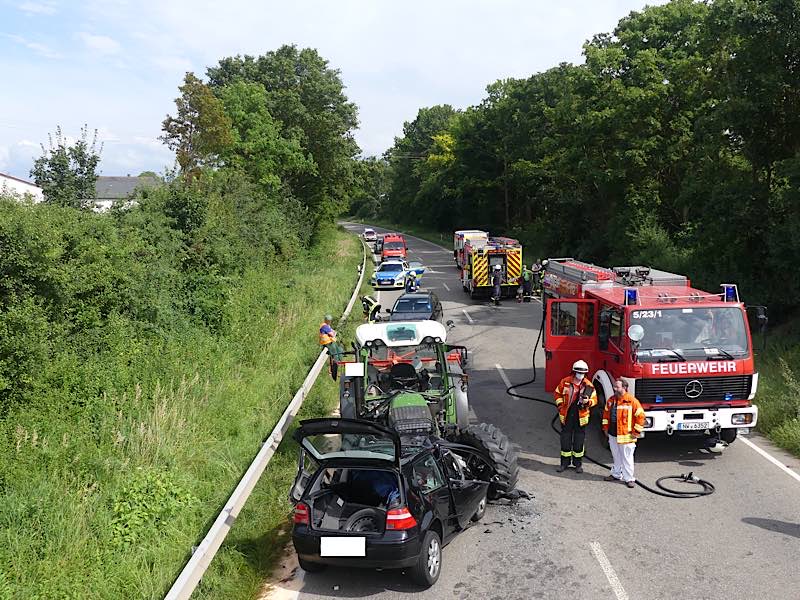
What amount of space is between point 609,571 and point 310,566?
311 cm

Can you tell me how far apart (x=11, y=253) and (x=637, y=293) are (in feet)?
31.8

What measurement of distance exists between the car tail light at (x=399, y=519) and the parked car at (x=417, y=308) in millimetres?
11258

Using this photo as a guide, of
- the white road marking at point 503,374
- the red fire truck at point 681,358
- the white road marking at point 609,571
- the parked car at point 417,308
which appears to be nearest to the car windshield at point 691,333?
the red fire truck at point 681,358

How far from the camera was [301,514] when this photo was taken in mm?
7035

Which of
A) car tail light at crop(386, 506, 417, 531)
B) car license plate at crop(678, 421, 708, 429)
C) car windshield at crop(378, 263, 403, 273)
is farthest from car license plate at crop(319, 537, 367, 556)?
car windshield at crop(378, 263, 403, 273)

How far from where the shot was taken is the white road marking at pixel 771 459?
996cm

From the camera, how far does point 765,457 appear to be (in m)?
10.7

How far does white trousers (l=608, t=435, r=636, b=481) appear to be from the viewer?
968cm

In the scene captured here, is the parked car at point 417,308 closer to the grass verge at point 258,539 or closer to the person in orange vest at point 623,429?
the grass verge at point 258,539

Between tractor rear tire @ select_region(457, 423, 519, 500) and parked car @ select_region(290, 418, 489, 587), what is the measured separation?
132 centimetres

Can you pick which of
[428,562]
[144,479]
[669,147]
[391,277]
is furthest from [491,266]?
[428,562]

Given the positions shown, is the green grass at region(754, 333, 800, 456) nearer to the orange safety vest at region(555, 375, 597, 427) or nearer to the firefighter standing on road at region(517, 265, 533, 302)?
the orange safety vest at region(555, 375, 597, 427)

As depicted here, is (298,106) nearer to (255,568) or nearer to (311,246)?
(311,246)

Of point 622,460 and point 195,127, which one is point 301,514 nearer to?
point 622,460
